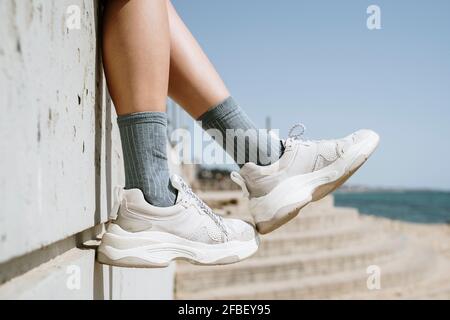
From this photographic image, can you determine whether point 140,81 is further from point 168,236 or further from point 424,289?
point 424,289

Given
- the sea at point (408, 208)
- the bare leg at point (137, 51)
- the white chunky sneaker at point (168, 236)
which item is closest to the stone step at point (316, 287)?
the white chunky sneaker at point (168, 236)

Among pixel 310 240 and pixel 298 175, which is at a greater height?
pixel 298 175

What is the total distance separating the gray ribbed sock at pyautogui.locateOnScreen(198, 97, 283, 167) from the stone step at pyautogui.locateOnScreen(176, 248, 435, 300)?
3.80m

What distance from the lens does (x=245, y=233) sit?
4.65ft

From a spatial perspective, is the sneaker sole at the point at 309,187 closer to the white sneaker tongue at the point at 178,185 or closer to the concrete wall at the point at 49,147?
the white sneaker tongue at the point at 178,185

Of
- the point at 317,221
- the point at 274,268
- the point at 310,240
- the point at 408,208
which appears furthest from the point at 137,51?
the point at 408,208

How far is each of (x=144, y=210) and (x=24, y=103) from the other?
0.56m

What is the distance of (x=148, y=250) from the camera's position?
1.17m

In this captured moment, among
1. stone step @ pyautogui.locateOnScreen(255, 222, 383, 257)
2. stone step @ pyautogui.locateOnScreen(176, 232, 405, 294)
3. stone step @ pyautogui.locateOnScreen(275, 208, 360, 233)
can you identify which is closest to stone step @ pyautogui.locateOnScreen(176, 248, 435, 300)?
stone step @ pyautogui.locateOnScreen(176, 232, 405, 294)

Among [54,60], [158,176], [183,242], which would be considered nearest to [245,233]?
[183,242]

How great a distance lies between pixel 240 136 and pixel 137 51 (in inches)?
18.6

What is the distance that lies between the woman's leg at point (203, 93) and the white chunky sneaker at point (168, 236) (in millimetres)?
259

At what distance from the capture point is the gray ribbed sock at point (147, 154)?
3.85ft
